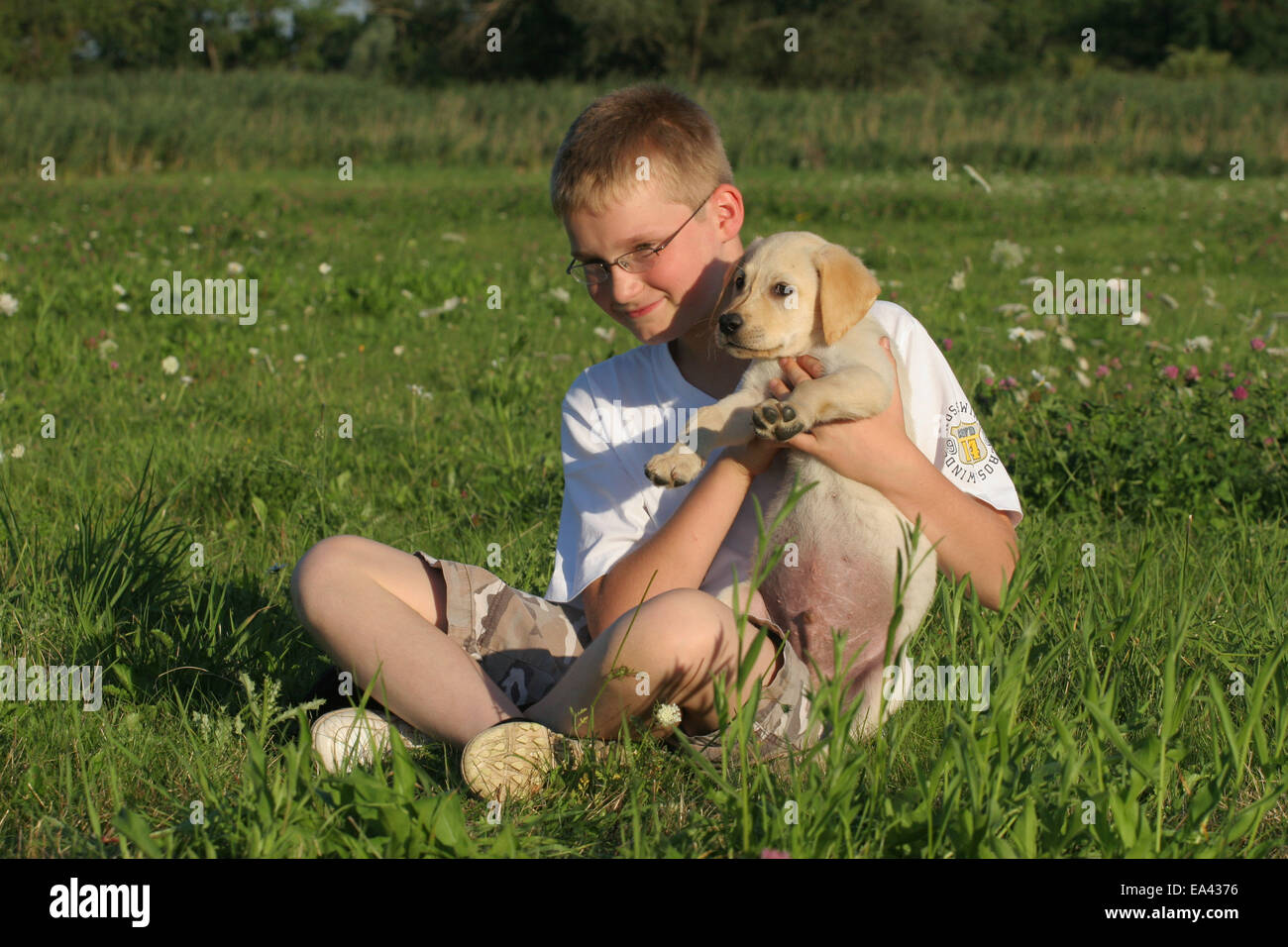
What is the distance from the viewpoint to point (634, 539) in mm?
2771

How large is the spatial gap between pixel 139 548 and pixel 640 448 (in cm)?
135

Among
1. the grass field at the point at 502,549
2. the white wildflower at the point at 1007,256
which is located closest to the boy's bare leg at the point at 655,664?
the grass field at the point at 502,549

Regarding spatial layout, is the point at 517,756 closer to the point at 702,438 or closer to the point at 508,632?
the point at 508,632

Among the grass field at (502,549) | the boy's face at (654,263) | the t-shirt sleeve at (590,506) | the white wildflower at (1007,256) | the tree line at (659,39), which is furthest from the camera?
the tree line at (659,39)

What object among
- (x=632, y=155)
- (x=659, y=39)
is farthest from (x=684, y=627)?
(x=659, y=39)

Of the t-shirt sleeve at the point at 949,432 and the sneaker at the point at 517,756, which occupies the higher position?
the t-shirt sleeve at the point at 949,432

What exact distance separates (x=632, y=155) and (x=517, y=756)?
53.6 inches

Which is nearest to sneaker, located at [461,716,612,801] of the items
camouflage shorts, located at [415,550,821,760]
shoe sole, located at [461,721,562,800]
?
shoe sole, located at [461,721,562,800]

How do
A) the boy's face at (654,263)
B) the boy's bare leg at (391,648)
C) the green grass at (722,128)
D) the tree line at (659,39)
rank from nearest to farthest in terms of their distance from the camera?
the boy's bare leg at (391,648) → the boy's face at (654,263) → the green grass at (722,128) → the tree line at (659,39)

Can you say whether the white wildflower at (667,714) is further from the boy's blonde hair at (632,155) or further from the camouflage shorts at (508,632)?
the boy's blonde hair at (632,155)

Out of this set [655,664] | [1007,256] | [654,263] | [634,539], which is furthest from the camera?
[1007,256]

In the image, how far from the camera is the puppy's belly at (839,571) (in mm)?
2443
